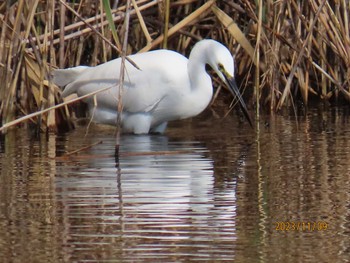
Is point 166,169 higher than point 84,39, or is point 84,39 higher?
point 84,39

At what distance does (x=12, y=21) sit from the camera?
6.93 m

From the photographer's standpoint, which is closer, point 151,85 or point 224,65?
point 224,65

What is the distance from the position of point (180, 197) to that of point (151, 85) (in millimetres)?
2393

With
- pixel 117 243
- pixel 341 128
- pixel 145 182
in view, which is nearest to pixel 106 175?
pixel 145 182

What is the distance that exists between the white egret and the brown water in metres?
0.17

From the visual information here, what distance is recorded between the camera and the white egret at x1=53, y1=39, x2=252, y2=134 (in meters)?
7.09

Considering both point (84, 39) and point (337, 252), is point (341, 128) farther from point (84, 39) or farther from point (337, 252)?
point (337, 252)

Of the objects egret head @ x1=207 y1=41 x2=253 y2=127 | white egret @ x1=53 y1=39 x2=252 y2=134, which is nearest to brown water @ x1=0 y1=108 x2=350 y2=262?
white egret @ x1=53 y1=39 x2=252 y2=134

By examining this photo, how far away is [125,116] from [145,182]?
6.94 feet

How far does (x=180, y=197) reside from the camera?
4.79 m

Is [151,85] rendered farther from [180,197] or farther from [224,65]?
[180,197]

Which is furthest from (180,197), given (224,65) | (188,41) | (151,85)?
(188,41)

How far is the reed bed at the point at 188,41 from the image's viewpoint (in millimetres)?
6832

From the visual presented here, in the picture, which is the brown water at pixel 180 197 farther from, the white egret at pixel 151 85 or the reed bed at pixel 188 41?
the reed bed at pixel 188 41
